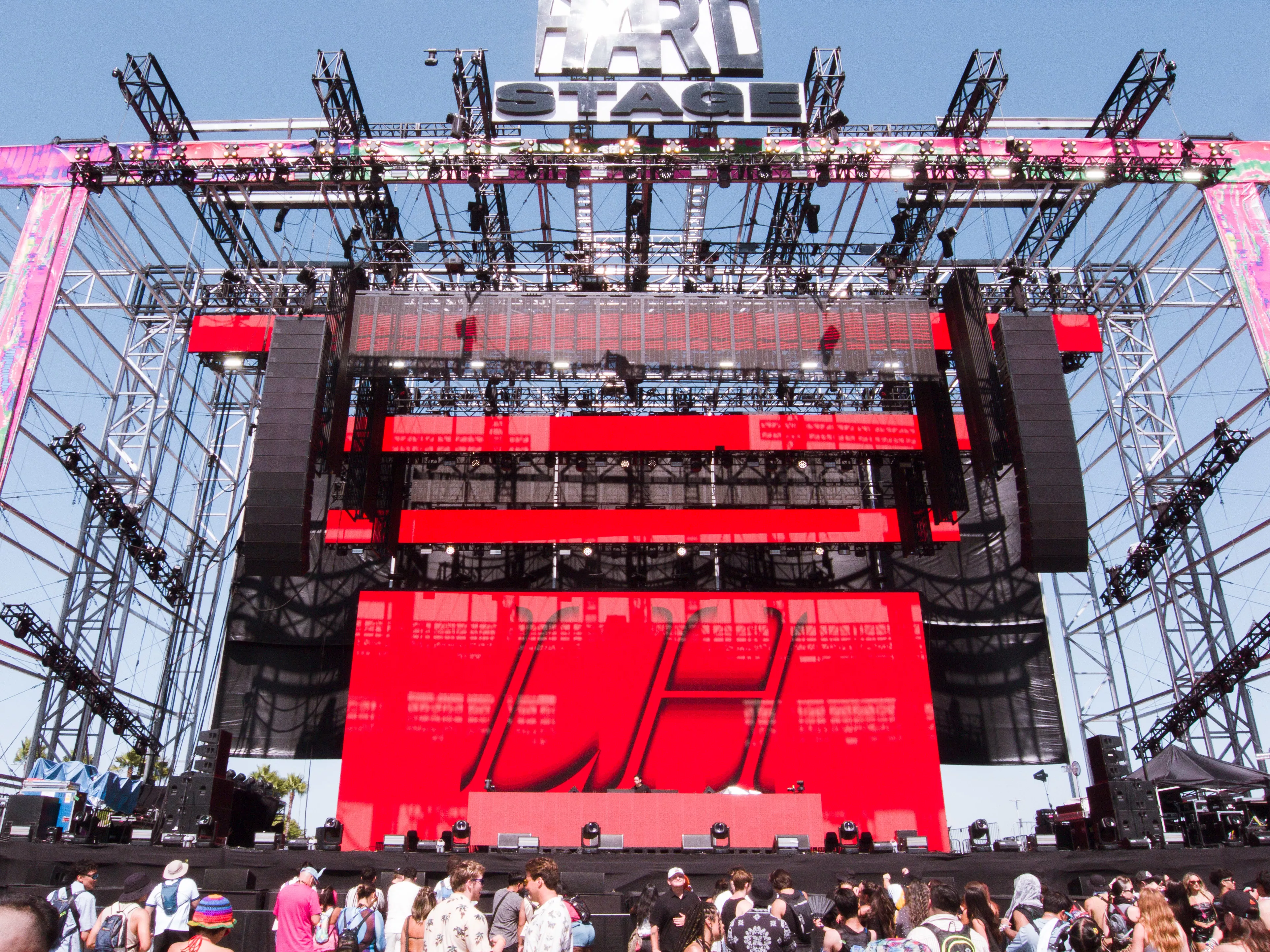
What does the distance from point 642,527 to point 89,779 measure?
1290 cm

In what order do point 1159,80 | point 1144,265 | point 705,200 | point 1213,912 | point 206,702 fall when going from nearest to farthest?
1. point 1213,912
2. point 1159,80
3. point 705,200
4. point 1144,265
5. point 206,702

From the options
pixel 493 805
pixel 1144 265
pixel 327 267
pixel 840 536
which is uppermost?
pixel 327 267

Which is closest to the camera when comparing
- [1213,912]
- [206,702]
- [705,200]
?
[1213,912]

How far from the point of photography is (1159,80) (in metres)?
18.0

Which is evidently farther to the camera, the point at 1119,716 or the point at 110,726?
the point at 1119,716

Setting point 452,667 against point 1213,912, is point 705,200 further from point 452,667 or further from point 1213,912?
point 1213,912

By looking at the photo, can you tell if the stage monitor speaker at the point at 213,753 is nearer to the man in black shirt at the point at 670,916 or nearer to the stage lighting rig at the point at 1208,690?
the man in black shirt at the point at 670,916

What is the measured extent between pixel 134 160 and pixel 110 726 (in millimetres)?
12462

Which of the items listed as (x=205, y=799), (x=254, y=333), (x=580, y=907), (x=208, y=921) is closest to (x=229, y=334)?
(x=254, y=333)

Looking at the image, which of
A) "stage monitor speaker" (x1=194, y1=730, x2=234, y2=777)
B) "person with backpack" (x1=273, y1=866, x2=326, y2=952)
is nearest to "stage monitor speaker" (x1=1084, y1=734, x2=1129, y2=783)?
"person with backpack" (x1=273, y1=866, x2=326, y2=952)

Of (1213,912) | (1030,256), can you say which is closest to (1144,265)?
(1030,256)

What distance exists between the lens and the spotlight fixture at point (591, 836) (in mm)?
16359

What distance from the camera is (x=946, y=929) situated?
4.08m

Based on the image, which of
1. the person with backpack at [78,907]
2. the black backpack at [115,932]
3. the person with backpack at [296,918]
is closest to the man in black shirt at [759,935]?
the person with backpack at [296,918]
